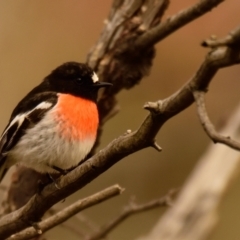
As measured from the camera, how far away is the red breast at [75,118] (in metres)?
2.34

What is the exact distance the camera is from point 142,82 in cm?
443

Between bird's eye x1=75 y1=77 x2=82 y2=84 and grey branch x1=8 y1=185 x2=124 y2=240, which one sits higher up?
bird's eye x1=75 y1=77 x2=82 y2=84

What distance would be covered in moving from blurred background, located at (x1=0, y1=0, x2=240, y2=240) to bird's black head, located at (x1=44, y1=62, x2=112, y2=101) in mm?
1693

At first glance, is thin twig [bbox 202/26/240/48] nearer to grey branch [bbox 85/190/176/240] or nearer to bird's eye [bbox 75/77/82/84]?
grey branch [bbox 85/190/176/240]

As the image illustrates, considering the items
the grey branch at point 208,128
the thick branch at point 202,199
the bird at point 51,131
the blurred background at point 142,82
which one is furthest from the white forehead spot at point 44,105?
the blurred background at point 142,82

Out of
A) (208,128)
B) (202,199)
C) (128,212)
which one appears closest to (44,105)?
(128,212)

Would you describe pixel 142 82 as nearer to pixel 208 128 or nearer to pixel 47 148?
pixel 47 148

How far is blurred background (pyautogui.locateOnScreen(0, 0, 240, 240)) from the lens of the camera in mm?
4383

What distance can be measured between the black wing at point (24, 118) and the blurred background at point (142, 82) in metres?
1.81

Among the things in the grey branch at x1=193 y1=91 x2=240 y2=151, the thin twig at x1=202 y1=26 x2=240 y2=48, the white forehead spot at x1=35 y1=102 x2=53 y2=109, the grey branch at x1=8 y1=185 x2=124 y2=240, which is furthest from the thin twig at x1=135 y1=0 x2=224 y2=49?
the thin twig at x1=202 y1=26 x2=240 y2=48

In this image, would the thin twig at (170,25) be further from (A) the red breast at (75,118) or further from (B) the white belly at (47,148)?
(B) the white belly at (47,148)

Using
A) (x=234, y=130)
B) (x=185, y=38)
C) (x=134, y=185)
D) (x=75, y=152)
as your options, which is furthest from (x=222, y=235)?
(x=75, y=152)

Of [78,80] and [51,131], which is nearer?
[51,131]

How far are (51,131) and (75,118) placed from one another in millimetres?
116
